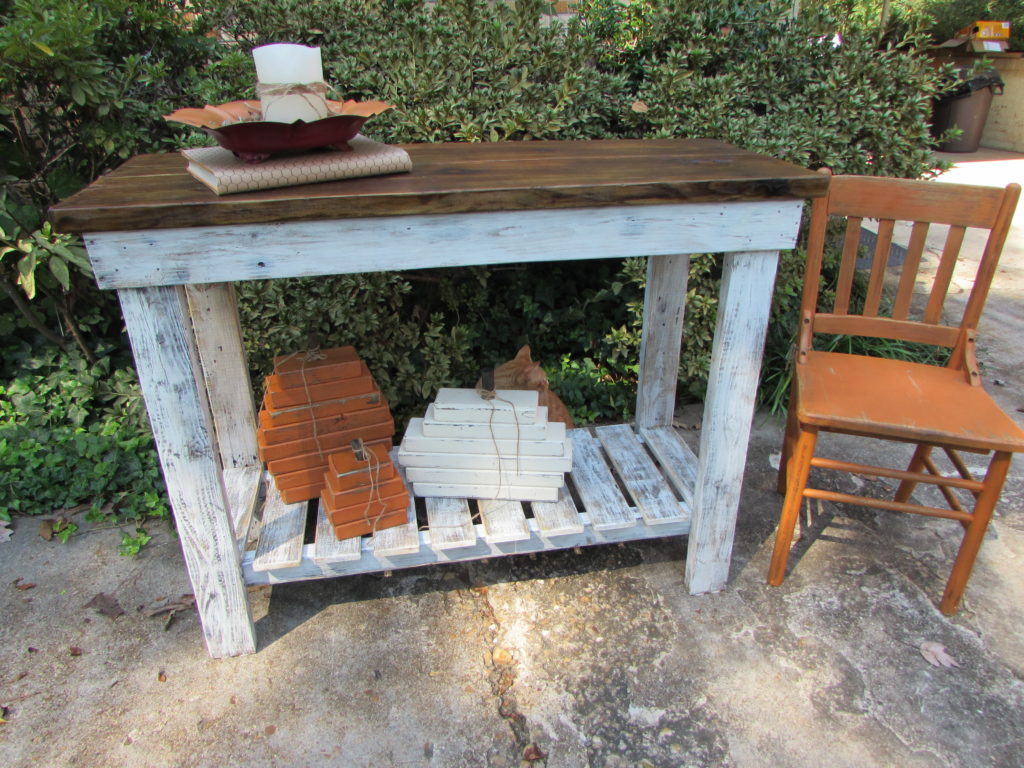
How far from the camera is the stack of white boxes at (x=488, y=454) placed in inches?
83.4

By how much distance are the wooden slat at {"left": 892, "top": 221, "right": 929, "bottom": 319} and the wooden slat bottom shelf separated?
0.83 m

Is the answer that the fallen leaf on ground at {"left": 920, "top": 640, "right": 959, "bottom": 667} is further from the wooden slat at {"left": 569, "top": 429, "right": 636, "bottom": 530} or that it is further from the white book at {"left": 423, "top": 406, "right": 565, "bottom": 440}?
the white book at {"left": 423, "top": 406, "right": 565, "bottom": 440}

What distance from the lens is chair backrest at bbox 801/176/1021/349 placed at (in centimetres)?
206

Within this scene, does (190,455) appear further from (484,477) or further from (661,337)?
(661,337)

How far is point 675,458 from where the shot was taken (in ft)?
7.99

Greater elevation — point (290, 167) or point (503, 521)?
point (290, 167)

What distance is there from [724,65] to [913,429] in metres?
2.18

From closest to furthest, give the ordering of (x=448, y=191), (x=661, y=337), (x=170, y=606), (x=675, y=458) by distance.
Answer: (x=448, y=191)
(x=170, y=606)
(x=675, y=458)
(x=661, y=337)

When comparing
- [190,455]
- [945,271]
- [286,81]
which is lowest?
[190,455]

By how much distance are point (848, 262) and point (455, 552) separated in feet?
5.04

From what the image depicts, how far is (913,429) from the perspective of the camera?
73.3 inches

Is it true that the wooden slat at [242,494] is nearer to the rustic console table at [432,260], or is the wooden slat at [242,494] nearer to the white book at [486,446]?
the rustic console table at [432,260]

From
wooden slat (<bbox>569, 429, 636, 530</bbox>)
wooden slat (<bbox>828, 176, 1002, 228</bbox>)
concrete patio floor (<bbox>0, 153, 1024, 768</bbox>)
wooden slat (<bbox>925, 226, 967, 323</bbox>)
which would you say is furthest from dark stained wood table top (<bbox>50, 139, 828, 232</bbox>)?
concrete patio floor (<bbox>0, 153, 1024, 768</bbox>)

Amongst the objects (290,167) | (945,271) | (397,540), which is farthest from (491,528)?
(945,271)
